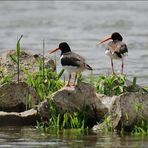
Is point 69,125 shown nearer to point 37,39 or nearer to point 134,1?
point 37,39

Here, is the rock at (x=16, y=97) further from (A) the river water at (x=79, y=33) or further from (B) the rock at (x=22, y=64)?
(B) the rock at (x=22, y=64)

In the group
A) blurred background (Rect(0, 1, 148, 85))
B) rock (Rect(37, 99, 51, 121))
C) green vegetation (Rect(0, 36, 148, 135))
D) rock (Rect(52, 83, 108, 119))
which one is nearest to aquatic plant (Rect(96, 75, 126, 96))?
green vegetation (Rect(0, 36, 148, 135))

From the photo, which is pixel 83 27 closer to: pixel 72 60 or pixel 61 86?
pixel 61 86

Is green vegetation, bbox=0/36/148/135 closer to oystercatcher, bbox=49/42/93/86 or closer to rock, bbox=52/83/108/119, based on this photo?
rock, bbox=52/83/108/119

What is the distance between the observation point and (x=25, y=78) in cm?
1336

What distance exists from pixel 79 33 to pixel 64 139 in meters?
14.2

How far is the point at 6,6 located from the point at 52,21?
4544 mm

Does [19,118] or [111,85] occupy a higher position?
[111,85]

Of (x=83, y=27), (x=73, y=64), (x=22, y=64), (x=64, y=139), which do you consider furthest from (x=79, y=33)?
(x=64, y=139)

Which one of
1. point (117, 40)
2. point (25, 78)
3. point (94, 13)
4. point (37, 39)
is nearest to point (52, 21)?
point (94, 13)

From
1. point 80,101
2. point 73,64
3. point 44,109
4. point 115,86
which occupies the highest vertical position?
point 73,64

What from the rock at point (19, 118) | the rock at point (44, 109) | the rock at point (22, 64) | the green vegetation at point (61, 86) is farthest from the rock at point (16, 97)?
the rock at point (22, 64)

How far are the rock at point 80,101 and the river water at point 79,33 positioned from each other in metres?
0.58

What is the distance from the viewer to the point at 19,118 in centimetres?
1209
